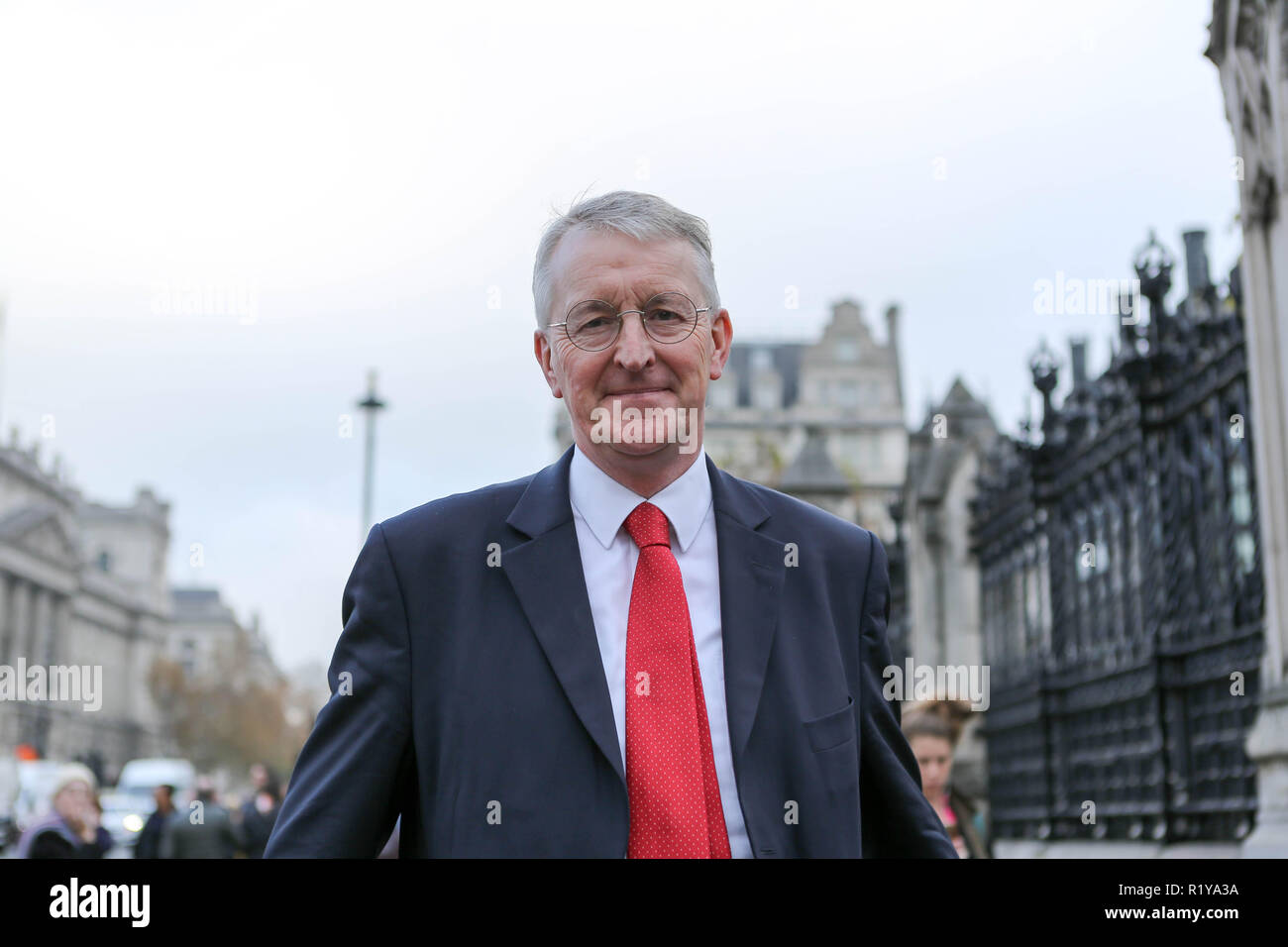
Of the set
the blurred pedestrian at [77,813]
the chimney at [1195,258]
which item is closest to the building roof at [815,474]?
the chimney at [1195,258]

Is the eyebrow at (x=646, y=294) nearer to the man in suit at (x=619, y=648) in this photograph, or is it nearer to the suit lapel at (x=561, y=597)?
the man in suit at (x=619, y=648)

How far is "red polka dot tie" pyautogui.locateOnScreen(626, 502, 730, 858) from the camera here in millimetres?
2055

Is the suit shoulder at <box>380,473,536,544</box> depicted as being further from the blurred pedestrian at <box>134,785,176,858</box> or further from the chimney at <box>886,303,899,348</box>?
the chimney at <box>886,303,899,348</box>

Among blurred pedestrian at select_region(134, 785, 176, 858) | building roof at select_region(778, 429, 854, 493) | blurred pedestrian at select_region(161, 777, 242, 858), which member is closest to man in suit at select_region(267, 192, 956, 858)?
blurred pedestrian at select_region(161, 777, 242, 858)

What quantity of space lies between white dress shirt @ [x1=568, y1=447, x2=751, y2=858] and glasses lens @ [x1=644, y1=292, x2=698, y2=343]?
9.3 inches

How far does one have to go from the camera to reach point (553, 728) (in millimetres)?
2088

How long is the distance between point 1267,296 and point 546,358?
6237 mm

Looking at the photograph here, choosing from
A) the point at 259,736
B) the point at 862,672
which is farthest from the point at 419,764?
the point at 259,736

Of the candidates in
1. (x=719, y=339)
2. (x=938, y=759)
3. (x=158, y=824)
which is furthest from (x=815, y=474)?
(x=719, y=339)

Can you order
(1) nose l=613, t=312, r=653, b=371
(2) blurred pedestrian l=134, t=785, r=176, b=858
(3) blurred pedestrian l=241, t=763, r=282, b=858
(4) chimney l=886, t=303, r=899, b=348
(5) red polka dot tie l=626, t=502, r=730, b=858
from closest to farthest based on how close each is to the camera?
(5) red polka dot tie l=626, t=502, r=730, b=858 → (1) nose l=613, t=312, r=653, b=371 → (3) blurred pedestrian l=241, t=763, r=282, b=858 → (2) blurred pedestrian l=134, t=785, r=176, b=858 → (4) chimney l=886, t=303, r=899, b=348

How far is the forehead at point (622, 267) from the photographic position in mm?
2238

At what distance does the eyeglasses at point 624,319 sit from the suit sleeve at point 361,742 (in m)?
0.45
